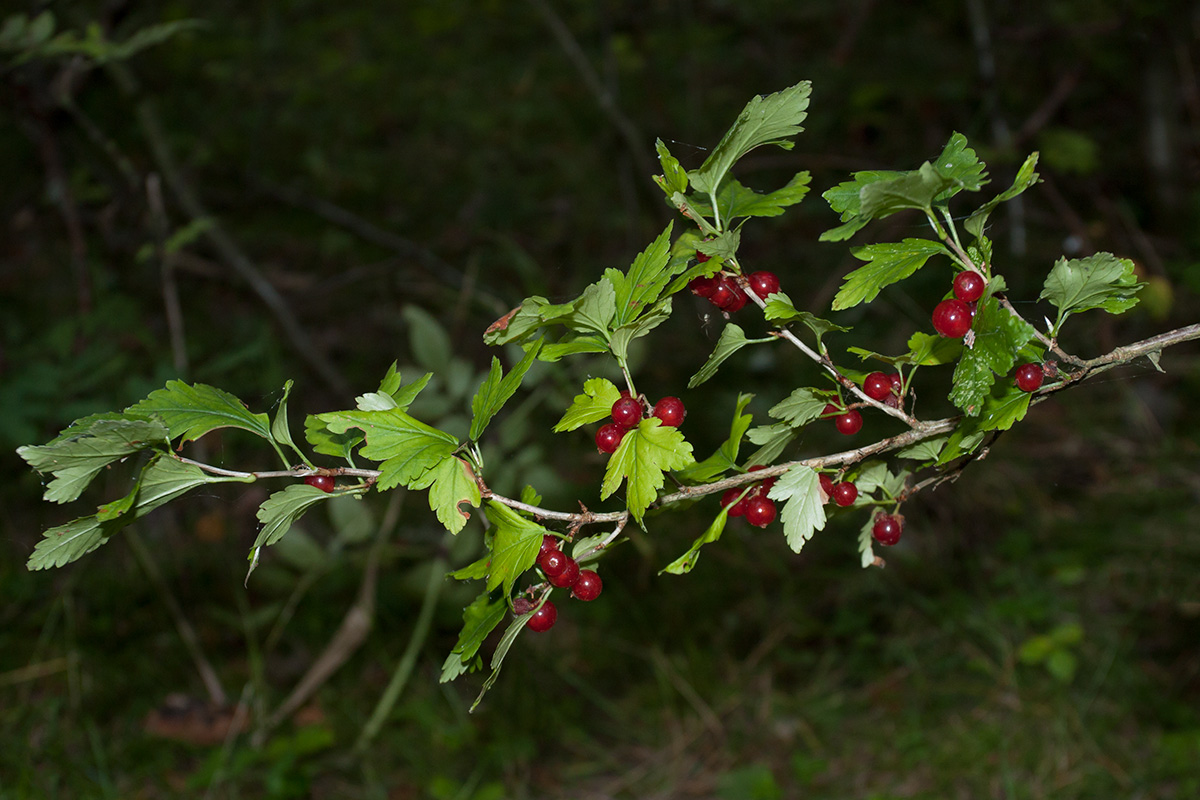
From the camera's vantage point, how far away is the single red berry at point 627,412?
2.94ft

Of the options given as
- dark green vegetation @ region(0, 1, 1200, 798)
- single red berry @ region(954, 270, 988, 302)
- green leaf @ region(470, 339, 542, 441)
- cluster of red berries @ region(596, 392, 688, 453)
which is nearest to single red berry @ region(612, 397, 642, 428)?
cluster of red berries @ region(596, 392, 688, 453)

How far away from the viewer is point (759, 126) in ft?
2.97

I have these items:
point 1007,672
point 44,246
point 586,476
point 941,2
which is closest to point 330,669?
point 586,476

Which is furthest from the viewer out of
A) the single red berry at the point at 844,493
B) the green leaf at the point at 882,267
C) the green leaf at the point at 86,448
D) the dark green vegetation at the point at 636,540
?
the dark green vegetation at the point at 636,540

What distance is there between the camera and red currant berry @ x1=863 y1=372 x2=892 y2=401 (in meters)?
0.98

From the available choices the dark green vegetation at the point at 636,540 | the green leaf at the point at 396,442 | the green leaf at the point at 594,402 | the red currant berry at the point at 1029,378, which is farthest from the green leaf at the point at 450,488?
the dark green vegetation at the point at 636,540

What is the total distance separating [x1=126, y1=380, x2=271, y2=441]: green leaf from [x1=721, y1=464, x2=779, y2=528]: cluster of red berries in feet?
1.78

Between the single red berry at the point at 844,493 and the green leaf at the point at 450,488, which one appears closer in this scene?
the green leaf at the point at 450,488

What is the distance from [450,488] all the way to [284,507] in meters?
0.18

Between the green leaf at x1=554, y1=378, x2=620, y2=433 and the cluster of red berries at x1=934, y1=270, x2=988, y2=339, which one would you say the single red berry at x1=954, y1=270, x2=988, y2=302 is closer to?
the cluster of red berries at x1=934, y1=270, x2=988, y2=339

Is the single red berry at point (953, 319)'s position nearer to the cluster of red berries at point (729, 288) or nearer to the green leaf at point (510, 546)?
the cluster of red berries at point (729, 288)

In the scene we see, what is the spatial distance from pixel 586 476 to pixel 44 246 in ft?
11.0

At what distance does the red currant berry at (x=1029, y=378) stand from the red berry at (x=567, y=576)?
507 millimetres

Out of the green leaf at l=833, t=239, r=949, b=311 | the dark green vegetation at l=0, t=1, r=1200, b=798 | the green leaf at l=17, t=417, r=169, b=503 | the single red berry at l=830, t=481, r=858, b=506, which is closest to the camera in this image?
the green leaf at l=17, t=417, r=169, b=503
